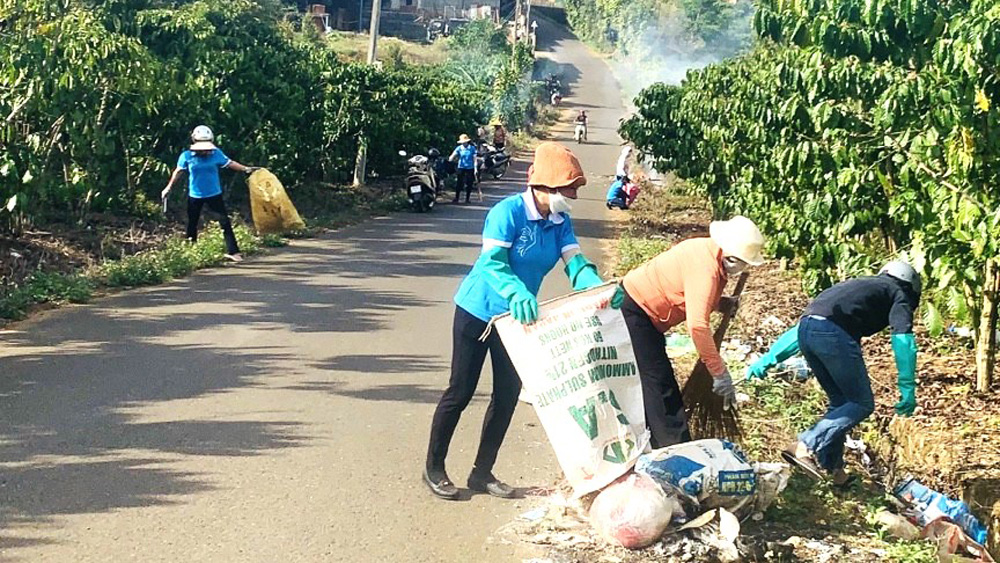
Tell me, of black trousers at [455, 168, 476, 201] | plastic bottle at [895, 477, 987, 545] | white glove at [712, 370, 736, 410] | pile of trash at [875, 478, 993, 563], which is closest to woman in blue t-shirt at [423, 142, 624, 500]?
white glove at [712, 370, 736, 410]

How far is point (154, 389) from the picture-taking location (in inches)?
291

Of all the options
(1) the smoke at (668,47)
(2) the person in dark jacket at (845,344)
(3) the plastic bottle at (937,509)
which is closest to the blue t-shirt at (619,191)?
(2) the person in dark jacket at (845,344)

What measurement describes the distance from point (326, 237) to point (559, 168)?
38.1ft

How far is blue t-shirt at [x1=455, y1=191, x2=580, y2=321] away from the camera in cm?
526

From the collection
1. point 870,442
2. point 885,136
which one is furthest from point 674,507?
point 885,136

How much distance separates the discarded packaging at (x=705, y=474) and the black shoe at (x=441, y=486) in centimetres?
100

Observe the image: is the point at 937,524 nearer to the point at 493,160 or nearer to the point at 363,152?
the point at 363,152

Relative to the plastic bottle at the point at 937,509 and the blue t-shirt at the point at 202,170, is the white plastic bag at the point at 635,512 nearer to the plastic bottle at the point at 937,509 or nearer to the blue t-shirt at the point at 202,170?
the plastic bottle at the point at 937,509

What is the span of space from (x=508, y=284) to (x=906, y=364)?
2.22m

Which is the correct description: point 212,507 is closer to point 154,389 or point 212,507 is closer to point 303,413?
point 303,413

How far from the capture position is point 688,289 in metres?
5.45

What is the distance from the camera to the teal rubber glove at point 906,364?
231 inches

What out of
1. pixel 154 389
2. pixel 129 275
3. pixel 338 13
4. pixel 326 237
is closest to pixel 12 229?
pixel 129 275

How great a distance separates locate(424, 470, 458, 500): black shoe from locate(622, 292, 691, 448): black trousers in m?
1.02
